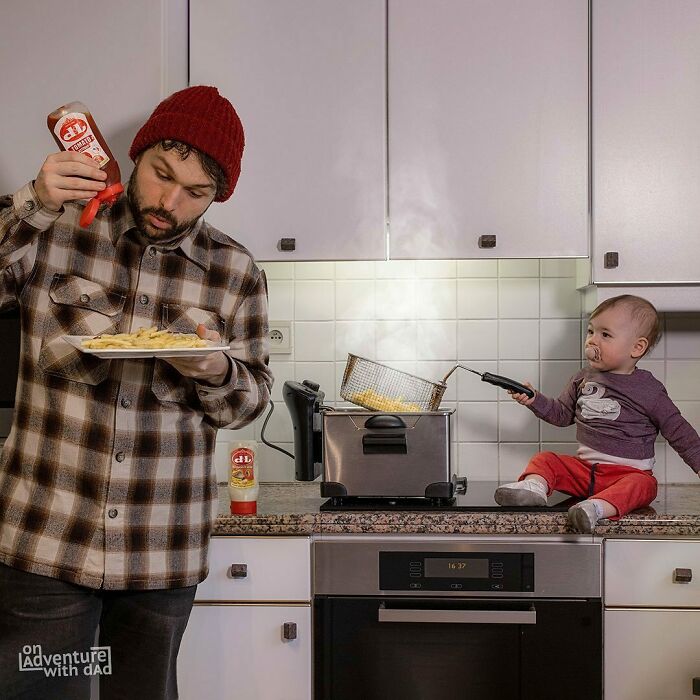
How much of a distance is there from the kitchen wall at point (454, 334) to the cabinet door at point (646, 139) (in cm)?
35

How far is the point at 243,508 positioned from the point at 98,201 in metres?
0.79

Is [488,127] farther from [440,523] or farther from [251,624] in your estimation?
[251,624]

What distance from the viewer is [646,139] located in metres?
2.13

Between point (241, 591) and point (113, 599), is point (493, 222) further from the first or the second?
point (113, 599)

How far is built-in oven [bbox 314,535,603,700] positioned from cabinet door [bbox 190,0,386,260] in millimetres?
741

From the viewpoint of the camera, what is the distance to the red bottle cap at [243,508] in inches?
76.6

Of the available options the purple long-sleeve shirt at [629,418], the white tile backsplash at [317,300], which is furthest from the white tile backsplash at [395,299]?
the purple long-sleeve shirt at [629,418]

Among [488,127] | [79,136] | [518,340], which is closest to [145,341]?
[79,136]

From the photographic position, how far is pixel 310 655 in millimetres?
1910

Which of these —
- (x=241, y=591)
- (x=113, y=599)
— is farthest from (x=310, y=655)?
(x=113, y=599)

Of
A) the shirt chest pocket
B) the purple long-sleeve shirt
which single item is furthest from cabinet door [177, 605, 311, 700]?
the purple long-sleeve shirt

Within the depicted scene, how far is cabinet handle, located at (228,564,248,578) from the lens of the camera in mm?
1908
